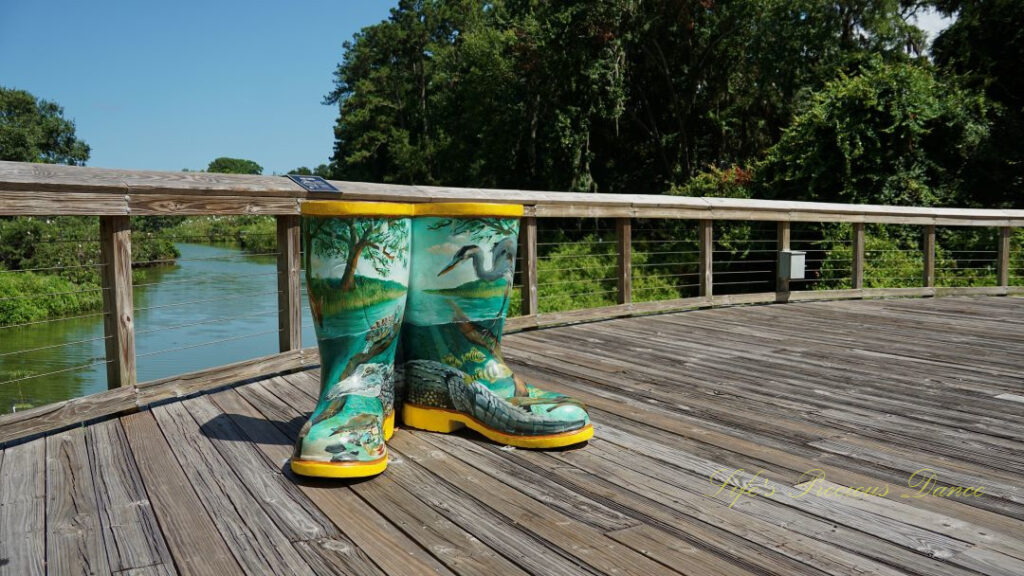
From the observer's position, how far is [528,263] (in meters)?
4.47

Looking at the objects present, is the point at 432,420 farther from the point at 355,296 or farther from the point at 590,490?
the point at 590,490

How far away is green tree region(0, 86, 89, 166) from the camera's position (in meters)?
35.1

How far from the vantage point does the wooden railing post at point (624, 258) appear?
16.0 feet

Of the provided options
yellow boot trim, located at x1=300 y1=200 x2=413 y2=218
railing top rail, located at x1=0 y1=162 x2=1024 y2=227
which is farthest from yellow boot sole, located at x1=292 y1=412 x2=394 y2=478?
railing top rail, located at x1=0 y1=162 x2=1024 y2=227

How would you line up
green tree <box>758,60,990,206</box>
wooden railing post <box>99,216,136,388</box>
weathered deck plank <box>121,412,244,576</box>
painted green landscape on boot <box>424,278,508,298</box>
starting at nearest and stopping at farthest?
weathered deck plank <box>121,412,244,576</box> → painted green landscape on boot <box>424,278,508,298</box> → wooden railing post <box>99,216,136,388</box> → green tree <box>758,60,990,206</box>

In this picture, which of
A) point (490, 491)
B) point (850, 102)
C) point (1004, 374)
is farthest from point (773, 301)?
point (850, 102)

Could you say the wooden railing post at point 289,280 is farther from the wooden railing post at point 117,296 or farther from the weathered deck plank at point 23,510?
the weathered deck plank at point 23,510

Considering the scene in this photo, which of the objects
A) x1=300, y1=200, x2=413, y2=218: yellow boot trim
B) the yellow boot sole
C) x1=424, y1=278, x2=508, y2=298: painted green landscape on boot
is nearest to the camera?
the yellow boot sole

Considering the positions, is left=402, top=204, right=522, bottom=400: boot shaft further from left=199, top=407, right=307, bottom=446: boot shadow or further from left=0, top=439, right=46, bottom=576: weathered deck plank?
left=0, top=439, right=46, bottom=576: weathered deck plank

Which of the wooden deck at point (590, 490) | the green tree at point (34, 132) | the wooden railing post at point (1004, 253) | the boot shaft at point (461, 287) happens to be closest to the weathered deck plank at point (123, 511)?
the wooden deck at point (590, 490)

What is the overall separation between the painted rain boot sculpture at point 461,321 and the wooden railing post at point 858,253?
→ 470cm

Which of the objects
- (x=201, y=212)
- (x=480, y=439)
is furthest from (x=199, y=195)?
(x=480, y=439)

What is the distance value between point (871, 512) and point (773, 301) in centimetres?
433

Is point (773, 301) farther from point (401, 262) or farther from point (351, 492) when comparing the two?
point (351, 492)
